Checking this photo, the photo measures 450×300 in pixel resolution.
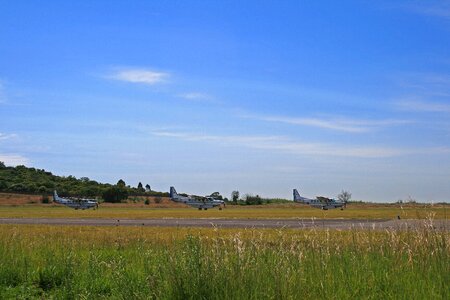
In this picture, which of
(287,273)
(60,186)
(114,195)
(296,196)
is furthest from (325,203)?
(287,273)

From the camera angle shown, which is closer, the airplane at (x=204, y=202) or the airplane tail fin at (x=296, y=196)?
the airplane at (x=204, y=202)

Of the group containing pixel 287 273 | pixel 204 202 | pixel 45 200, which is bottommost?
pixel 287 273

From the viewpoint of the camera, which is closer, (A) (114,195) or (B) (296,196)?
(B) (296,196)

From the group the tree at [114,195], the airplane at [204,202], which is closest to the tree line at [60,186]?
the tree at [114,195]

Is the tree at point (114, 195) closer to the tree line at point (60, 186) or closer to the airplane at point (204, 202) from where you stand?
the tree line at point (60, 186)

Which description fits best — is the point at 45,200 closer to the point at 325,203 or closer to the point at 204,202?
the point at 204,202

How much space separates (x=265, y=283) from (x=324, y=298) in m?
0.78

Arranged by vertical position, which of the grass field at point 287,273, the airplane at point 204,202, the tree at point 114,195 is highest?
the tree at point 114,195

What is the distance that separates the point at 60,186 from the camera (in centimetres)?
17825

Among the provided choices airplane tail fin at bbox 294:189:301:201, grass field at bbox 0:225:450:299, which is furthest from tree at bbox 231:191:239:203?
grass field at bbox 0:225:450:299

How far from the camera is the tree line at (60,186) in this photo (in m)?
158

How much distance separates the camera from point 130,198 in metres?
160

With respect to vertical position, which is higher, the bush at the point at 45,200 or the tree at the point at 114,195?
the tree at the point at 114,195

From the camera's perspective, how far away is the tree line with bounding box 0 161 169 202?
158 m
